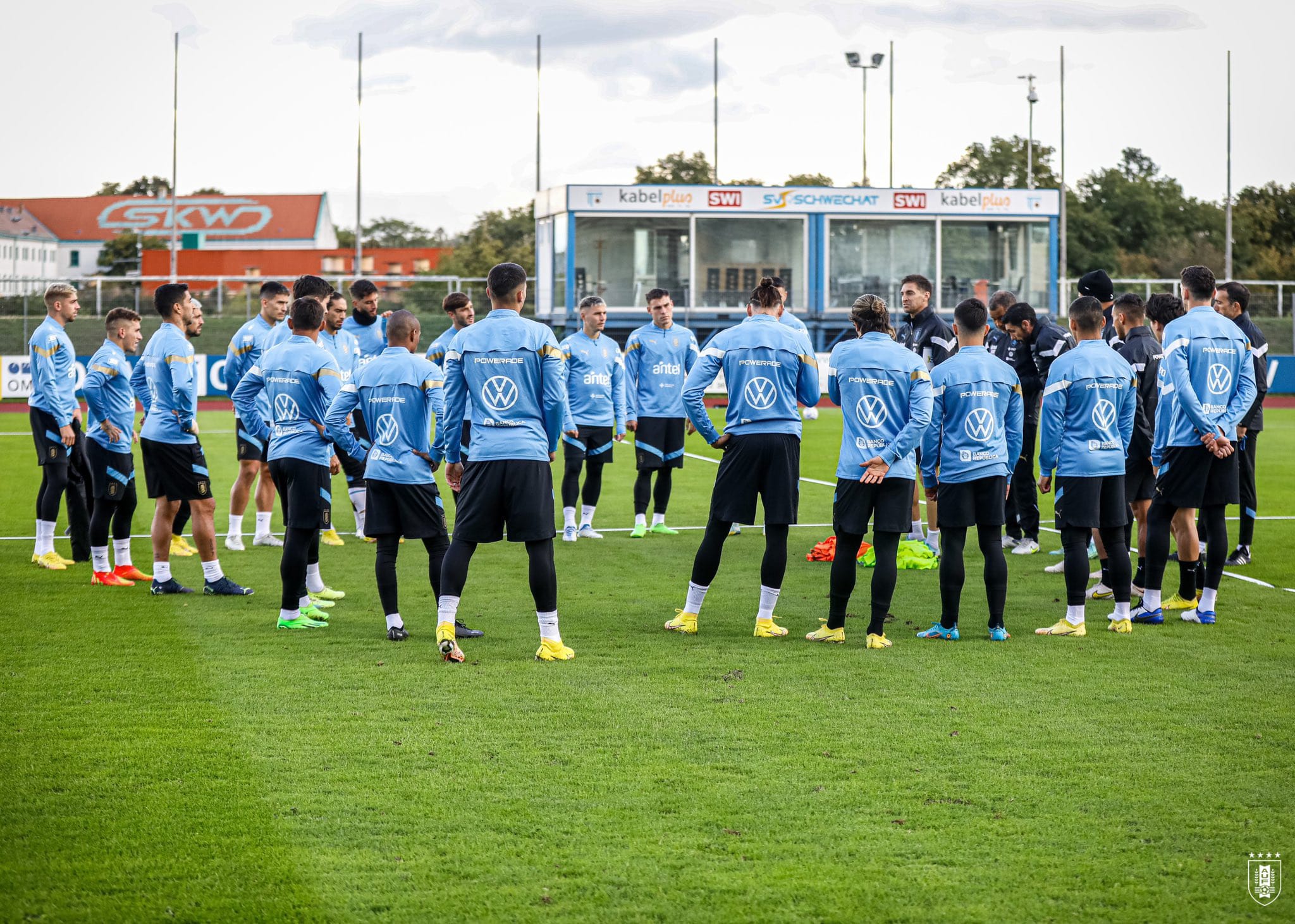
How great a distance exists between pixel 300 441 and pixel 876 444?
11.3 ft

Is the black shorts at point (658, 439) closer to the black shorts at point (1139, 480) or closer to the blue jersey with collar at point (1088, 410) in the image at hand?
the black shorts at point (1139, 480)

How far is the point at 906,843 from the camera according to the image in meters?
4.49

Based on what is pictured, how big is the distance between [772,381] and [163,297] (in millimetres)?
4358

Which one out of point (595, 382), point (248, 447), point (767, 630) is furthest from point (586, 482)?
point (767, 630)

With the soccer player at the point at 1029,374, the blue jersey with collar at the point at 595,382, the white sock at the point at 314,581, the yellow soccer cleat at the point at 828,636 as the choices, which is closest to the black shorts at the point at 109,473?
the white sock at the point at 314,581

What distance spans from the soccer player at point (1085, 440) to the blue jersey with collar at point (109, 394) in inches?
246

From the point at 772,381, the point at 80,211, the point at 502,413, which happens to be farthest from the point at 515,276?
the point at 80,211

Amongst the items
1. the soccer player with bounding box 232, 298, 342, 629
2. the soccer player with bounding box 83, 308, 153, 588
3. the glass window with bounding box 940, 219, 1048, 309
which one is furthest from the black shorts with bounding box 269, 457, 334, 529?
the glass window with bounding box 940, 219, 1048, 309

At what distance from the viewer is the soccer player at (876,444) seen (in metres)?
7.41

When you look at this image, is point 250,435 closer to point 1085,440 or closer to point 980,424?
point 980,424

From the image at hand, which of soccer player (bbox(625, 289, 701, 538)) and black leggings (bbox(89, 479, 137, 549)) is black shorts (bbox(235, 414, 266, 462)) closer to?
black leggings (bbox(89, 479, 137, 549))

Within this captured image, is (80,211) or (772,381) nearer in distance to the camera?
(772,381)

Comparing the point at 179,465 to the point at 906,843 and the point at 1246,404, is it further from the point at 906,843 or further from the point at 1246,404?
the point at 1246,404

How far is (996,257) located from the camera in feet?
118
